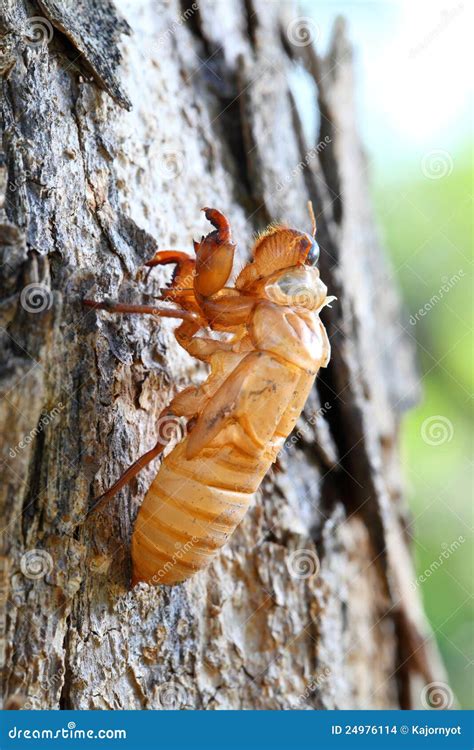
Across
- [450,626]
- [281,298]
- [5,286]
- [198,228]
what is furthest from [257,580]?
[450,626]

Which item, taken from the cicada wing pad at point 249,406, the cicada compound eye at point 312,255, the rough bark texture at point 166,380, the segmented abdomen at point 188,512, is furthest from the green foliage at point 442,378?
the segmented abdomen at point 188,512

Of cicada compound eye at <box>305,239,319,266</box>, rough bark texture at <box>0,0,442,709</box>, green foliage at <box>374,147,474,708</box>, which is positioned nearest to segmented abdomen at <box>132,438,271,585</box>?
rough bark texture at <box>0,0,442,709</box>

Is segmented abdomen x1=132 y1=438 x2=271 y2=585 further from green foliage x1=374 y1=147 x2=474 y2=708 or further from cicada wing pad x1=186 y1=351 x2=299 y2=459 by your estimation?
green foliage x1=374 y1=147 x2=474 y2=708

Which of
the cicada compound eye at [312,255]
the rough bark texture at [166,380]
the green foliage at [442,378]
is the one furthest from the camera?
the green foliage at [442,378]

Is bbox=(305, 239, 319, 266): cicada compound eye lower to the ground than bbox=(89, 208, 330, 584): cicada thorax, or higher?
higher

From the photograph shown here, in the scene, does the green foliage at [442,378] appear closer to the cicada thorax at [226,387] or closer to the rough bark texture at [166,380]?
the rough bark texture at [166,380]

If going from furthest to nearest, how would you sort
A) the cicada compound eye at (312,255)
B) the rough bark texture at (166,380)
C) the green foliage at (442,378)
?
the green foliage at (442,378) < the cicada compound eye at (312,255) < the rough bark texture at (166,380)

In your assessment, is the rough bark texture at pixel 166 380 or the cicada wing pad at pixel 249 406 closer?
the rough bark texture at pixel 166 380
